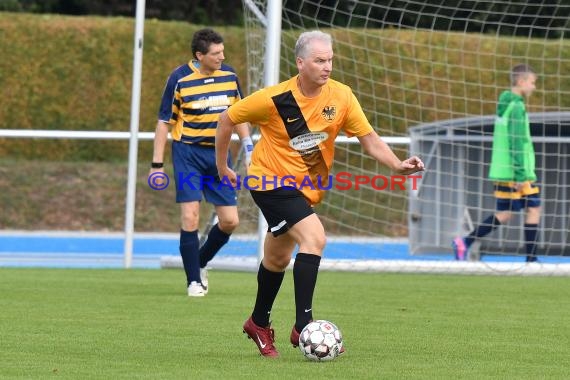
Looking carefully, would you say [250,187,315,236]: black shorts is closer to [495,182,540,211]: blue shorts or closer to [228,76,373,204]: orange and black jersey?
[228,76,373,204]: orange and black jersey

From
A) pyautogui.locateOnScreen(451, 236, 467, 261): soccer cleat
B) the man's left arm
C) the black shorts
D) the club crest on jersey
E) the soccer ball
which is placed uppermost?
the club crest on jersey

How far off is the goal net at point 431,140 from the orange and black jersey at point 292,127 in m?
5.21

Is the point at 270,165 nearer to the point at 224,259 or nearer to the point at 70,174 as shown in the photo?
the point at 224,259

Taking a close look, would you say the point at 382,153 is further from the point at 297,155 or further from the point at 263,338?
the point at 263,338

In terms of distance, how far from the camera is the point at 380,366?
5.97m

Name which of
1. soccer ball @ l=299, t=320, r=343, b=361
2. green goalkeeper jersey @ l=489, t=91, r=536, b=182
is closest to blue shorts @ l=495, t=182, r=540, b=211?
green goalkeeper jersey @ l=489, t=91, r=536, b=182

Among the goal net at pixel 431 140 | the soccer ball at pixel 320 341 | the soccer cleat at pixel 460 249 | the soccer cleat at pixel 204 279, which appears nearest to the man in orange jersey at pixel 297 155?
the soccer ball at pixel 320 341

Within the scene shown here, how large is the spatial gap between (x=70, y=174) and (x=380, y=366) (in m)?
15.6

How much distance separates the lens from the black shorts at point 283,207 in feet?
21.0

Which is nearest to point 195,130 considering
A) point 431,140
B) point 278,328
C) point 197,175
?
point 197,175

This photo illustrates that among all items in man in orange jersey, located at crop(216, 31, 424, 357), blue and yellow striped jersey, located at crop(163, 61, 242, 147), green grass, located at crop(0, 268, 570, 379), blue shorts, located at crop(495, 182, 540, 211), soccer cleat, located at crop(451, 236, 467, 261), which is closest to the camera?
green grass, located at crop(0, 268, 570, 379)

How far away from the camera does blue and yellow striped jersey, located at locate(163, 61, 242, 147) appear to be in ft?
31.8

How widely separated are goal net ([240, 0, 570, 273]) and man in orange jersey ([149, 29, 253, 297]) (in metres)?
2.06

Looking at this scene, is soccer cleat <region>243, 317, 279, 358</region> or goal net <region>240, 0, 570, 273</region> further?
goal net <region>240, 0, 570, 273</region>
